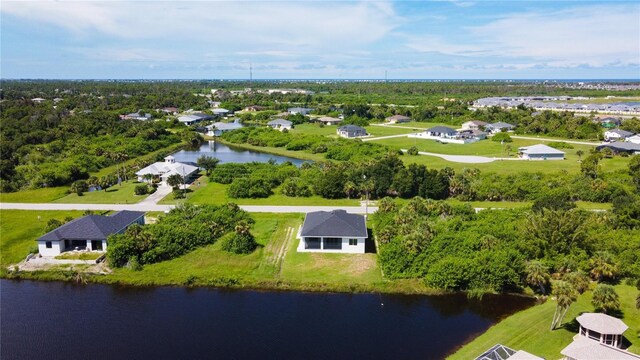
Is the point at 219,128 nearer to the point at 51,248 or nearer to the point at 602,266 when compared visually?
the point at 51,248

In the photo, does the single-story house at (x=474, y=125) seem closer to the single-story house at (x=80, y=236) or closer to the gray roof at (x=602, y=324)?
the gray roof at (x=602, y=324)

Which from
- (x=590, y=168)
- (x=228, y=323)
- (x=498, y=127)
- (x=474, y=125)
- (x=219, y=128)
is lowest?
(x=228, y=323)

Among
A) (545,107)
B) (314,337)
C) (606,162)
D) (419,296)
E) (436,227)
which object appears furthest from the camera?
(545,107)

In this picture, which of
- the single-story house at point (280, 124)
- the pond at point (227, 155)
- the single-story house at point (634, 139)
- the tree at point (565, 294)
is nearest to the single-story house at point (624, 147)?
the single-story house at point (634, 139)

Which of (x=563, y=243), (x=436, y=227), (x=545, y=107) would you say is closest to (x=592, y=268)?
(x=563, y=243)

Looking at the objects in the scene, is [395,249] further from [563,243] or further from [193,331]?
[193,331]

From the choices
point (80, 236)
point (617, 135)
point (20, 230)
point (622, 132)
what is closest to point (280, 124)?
point (617, 135)
